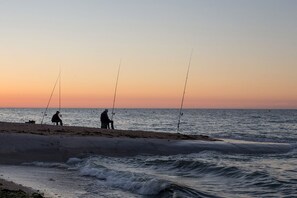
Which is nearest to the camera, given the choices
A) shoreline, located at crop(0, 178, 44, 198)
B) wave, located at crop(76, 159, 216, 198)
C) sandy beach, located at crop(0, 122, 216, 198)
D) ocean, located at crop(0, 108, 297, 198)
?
shoreline, located at crop(0, 178, 44, 198)

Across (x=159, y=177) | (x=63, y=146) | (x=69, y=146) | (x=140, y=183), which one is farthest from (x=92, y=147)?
(x=140, y=183)

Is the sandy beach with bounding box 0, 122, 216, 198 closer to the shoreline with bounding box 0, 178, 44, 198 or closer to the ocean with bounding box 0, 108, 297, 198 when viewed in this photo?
the ocean with bounding box 0, 108, 297, 198

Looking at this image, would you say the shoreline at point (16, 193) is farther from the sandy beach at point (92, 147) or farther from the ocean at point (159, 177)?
the sandy beach at point (92, 147)

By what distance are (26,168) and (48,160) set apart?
76.6 inches

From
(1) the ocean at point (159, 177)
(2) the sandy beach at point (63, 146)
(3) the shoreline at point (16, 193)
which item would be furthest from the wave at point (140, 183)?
(2) the sandy beach at point (63, 146)

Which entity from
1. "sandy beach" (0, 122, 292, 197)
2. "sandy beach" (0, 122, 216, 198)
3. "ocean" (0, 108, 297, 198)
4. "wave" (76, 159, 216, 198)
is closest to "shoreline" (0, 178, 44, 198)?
"ocean" (0, 108, 297, 198)

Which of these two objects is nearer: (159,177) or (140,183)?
(140,183)

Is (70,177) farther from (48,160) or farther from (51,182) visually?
(48,160)

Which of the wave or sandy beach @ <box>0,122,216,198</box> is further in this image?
sandy beach @ <box>0,122,216,198</box>

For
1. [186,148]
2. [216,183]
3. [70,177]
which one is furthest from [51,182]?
[186,148]

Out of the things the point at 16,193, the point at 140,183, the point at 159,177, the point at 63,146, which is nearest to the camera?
the point at 16,193

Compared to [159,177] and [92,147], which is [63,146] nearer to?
[92,147]

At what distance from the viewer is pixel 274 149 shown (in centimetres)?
2103

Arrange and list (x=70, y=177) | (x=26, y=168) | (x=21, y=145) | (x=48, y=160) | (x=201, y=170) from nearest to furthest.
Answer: (x=70, y=177)
(x=201, y=170)
(x=26, y=168)
(x=48, y=160)
(x=21, y=145)
